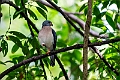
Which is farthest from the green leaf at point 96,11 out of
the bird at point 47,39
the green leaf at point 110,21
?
the bird at point 47,39

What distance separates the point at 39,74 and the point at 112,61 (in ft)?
2.38

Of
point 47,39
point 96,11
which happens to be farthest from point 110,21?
point 47,39

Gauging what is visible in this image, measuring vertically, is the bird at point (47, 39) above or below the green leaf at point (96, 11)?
below

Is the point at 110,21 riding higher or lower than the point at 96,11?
lower

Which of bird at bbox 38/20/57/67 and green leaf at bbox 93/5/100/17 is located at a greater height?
green leaf at bbox 93/5/100/17

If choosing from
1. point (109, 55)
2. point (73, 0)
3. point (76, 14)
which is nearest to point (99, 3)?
point (109, 55)

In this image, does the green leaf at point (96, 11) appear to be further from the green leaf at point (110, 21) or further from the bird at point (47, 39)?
the bird at point (47, 39)

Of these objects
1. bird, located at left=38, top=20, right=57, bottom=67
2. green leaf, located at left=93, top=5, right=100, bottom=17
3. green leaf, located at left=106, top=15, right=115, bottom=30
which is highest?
green leaf, located at left=93, top=5, right=100, bottom=17

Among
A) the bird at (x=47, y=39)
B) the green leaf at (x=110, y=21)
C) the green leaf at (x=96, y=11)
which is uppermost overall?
the green leaf at (x=96, y=11)

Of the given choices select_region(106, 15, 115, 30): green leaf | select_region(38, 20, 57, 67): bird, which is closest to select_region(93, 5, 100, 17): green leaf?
select_region(106, 15, 115, 30): green leaf

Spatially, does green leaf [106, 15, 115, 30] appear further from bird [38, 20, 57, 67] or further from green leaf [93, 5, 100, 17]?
bird [38, 20, 57, 67]

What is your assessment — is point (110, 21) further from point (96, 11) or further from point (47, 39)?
point (47, 39)

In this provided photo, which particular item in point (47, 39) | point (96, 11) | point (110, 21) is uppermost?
point (96, 11)

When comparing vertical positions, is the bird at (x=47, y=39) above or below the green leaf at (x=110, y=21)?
below
